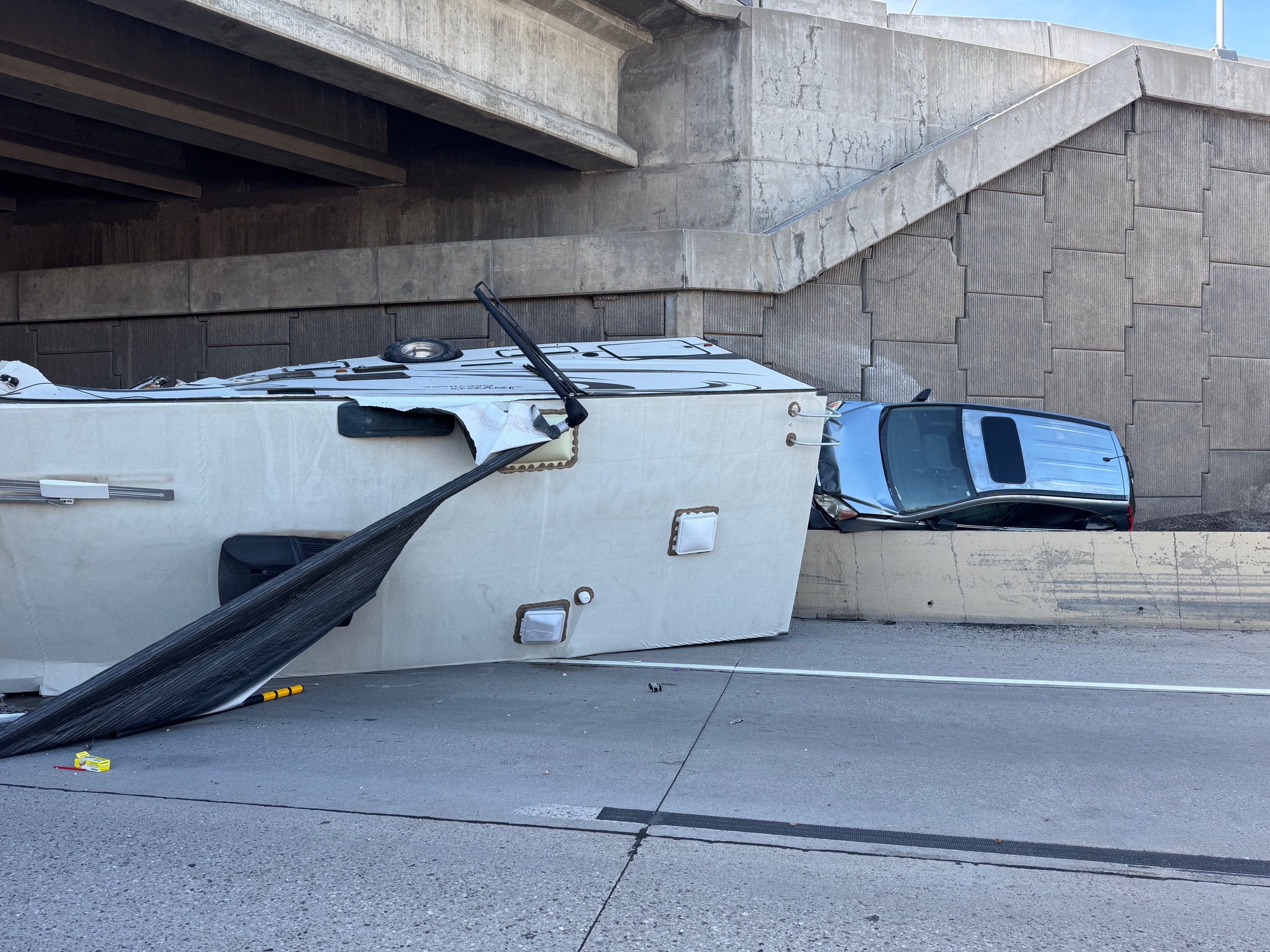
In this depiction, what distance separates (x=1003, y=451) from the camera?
8789 millimetres

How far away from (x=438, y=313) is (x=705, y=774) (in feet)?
28.3

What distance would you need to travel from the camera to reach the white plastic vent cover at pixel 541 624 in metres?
6.41

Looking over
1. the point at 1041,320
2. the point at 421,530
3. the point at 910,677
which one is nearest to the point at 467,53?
the point at 421,530

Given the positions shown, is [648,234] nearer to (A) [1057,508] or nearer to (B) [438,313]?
(B) [438,313]

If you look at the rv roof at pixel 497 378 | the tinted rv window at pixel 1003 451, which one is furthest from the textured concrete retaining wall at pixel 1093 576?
the rv roof at pixel 497 378

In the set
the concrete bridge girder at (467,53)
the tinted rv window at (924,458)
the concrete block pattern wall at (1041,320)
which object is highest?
the concrete bridge girder at (467,53)

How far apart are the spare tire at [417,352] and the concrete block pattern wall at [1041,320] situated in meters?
3.46

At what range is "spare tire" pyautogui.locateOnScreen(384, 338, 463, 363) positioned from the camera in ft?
26.3

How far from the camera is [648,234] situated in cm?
1111

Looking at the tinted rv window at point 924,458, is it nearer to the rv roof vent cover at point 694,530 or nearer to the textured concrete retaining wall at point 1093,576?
the textured concrete retaining wall at point 1093,576

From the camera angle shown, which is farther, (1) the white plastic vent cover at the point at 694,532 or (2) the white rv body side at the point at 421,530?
(1) the white plastic vent cover at the point at 694,532

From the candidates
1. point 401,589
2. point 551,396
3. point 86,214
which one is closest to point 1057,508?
point 551,396

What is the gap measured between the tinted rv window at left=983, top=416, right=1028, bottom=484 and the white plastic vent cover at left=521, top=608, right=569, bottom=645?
14.0ft

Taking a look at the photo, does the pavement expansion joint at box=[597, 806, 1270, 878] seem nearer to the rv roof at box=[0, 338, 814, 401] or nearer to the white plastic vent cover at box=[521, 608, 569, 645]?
the white plastic vent cover at box=[521, 608, 569, 645]
